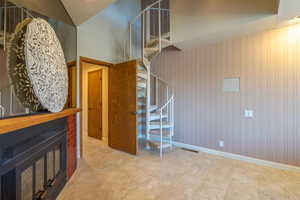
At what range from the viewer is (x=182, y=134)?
392 cm

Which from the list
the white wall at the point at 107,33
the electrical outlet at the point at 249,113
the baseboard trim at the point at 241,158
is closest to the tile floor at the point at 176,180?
the baseboard trim at the point at 241,158

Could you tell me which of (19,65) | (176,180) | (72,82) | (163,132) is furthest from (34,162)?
(163,132)

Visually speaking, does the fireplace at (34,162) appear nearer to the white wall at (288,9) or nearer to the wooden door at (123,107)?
the wooden door at (123,107)

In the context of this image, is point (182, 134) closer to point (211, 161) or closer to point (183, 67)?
point (211, 161)

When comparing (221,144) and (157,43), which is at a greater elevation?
(157,43)

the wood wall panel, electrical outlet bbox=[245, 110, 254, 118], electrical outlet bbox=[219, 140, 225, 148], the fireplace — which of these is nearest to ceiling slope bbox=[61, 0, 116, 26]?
the fireplace

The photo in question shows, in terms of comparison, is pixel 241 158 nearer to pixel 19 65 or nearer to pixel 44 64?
pixel 44 64

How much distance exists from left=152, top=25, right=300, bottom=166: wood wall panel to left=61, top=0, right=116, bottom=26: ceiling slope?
2230mm

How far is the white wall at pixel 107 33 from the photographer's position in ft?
10.9

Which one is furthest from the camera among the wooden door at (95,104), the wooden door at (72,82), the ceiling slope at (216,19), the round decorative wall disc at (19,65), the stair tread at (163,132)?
the wooden door at (95,104)

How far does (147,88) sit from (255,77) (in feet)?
7.18

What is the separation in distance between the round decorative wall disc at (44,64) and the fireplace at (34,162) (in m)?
0.27

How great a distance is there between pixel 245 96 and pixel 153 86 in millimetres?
2320

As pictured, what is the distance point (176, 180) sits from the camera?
229cm
